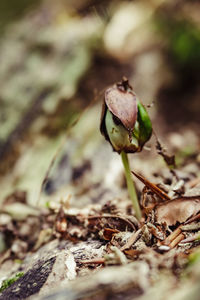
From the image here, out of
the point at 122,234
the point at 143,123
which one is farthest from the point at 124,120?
the point at 122,234

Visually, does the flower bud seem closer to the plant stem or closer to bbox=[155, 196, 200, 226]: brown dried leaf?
the plant stem

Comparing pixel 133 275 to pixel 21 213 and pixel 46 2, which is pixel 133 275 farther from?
pixel 46 2

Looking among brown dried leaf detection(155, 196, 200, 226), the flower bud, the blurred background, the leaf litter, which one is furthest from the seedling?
the blurred background

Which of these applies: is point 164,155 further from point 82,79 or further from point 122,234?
point 82,79

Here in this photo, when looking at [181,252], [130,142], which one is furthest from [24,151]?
[181,252]

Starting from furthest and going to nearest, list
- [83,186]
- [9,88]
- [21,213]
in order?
[9,88] → [83,186] → [21,213]

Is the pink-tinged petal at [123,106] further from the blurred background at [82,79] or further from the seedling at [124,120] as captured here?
the blurred background at [82,79]

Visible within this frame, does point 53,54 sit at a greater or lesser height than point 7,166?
greater
